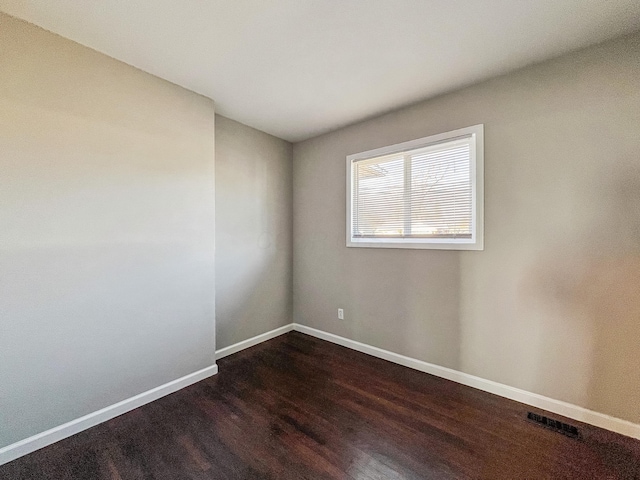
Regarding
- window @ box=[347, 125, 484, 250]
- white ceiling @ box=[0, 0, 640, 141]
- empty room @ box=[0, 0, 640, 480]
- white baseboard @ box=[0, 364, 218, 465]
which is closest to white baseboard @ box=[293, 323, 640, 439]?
empty room @ box=[0, 0, 640, 480]

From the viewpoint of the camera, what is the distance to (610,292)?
5.83 feet

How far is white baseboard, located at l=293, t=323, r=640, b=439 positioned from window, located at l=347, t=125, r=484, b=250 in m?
1.14

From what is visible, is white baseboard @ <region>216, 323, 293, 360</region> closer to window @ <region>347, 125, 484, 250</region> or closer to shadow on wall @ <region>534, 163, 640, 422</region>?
window @ <region>347, 125, 484, 250</region>

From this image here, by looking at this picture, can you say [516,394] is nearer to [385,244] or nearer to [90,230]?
[385,244]

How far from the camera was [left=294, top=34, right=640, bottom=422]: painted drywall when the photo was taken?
1.74m

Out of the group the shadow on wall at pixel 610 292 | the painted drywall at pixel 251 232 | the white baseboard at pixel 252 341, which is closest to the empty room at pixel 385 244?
the shadow on wall at pixel 610 292

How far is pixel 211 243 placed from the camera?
8.39 ft

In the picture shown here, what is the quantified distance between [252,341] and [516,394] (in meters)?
2.62

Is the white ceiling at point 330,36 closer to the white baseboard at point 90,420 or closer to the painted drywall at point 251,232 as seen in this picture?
the painted drywall at point 251,232

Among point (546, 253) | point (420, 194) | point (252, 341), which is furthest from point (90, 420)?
point (546, 253)

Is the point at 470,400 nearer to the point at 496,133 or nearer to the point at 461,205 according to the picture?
the point at 461,205

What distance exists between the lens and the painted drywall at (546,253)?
5.71ft

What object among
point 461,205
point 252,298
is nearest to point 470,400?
point 461,205

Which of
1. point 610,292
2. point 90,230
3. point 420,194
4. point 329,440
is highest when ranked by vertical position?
point 420,194
